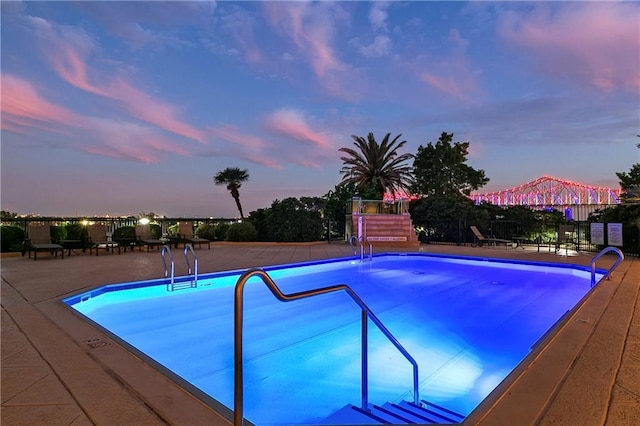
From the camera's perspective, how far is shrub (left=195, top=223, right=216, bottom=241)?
15711mm

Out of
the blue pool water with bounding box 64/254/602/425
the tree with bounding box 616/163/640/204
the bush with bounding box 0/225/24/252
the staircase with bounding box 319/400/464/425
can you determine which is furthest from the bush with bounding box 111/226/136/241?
the tree with bounding box 616/163/640/204

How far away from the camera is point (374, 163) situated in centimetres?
2605

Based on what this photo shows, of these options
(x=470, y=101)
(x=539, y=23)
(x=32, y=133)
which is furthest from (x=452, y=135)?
(x=32, y=133)

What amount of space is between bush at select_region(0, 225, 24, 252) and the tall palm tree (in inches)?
744

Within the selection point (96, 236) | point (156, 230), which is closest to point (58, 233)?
point (96, 236)

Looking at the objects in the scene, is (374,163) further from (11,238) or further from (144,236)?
(11,238)

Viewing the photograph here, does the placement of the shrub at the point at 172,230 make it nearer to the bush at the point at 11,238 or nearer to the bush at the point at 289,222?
the bush at the point at 289,222

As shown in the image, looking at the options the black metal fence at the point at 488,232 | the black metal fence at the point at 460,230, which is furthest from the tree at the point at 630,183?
the black metal fence at the point at 488,232

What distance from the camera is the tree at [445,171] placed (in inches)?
1210

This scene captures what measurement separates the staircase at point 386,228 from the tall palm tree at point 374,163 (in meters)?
9.73

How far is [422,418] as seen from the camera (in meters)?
2.39

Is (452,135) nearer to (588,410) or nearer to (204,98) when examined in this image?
(204,98)

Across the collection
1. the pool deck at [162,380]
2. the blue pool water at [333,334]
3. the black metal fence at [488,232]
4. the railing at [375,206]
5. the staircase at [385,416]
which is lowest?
the blue pool water at [333,334]

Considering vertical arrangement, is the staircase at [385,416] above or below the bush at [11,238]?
below
